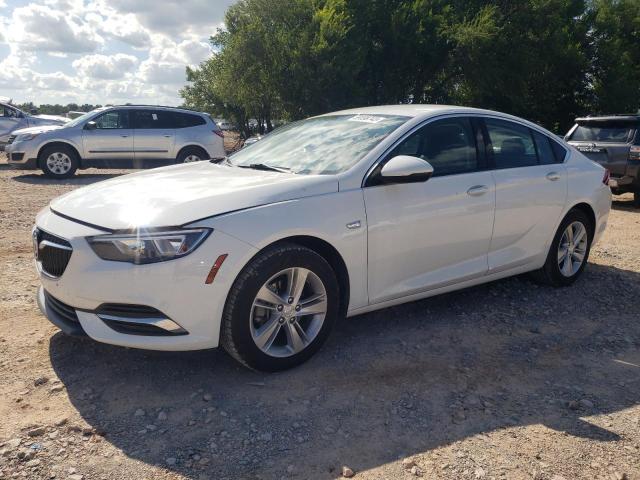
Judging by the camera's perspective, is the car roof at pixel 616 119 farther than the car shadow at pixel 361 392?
Yes

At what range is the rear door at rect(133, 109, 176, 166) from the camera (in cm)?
1367

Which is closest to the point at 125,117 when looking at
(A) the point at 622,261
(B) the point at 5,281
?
(B) the point at 5,281

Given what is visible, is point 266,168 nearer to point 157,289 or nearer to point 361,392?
point 157,289

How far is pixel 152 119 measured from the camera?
45.6 ft

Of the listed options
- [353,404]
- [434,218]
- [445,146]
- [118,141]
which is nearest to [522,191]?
[445,146]

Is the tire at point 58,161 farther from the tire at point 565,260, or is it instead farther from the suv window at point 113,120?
the tire at point 565,260

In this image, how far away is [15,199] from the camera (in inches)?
388

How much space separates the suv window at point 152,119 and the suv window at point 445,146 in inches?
419

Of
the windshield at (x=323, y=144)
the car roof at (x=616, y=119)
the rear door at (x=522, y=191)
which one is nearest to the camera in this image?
the windshield at (x=323, y=144)

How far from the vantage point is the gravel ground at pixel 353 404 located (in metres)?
2.76

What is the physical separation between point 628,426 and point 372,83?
81.2ft

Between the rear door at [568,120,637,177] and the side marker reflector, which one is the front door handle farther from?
the rear door at [568,120,637,177]

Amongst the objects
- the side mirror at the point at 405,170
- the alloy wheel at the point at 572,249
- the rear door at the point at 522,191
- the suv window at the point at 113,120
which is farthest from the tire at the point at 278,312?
the suv window at the point at 113,120

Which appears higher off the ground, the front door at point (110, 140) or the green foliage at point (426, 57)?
the green foliage at point (426, 57)
